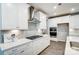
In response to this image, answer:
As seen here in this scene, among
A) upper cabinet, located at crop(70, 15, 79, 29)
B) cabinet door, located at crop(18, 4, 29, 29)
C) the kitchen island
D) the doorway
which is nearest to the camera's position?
the kitchen island

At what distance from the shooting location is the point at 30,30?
1975 mm

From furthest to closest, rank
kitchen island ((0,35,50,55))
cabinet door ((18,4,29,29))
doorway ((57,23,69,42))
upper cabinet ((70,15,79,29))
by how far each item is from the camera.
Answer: cabinet door ((18,4,29,29)), doorway ((57,23,69,42)), upper cabinet ((70,15,79,29)), kitchen island ((0,35,50,55))

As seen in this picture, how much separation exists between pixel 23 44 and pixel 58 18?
87 cm

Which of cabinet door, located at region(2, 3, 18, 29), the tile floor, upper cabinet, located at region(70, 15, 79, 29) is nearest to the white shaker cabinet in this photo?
cabinet door, located at region(2, 3, 18, 29)

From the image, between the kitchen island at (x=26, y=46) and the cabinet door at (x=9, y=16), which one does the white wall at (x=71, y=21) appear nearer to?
the kitchen island at (x=26, y=46)

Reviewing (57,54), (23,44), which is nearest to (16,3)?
(23,44)

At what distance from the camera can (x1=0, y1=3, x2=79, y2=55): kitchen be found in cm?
132

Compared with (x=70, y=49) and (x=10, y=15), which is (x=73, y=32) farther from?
(x=10, y=15)

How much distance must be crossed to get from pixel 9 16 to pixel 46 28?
794 mm

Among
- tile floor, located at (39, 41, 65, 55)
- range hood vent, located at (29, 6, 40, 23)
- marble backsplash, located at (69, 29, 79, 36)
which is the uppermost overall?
range hood vent, located at (29, 6, 40, 23)

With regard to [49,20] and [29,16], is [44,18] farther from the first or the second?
[29,16]

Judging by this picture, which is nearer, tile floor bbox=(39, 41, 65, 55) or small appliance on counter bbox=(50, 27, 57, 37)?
tile floor bbox=(39, 41, 65, 55)

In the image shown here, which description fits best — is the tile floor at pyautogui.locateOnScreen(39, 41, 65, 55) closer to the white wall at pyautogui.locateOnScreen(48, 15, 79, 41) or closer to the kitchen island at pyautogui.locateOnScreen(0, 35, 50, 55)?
the kitchen island at pyautogui.locateOnScreen(0, 35, 50, 55)

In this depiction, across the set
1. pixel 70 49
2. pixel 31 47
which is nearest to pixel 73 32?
pixel 70 49
